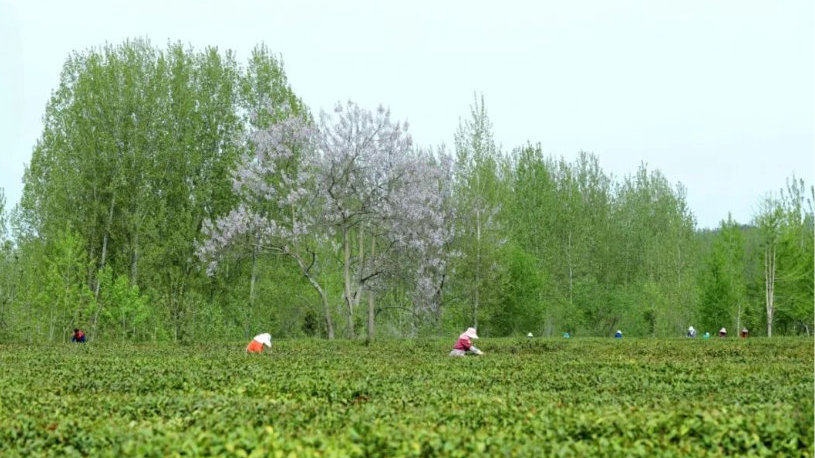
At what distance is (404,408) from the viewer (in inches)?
406

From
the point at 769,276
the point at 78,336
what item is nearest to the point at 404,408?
the point at 78,336

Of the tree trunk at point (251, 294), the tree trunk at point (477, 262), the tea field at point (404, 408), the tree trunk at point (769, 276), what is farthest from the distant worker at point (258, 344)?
the tree trunk at point (769, 276)

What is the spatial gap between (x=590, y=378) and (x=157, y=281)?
30099mm

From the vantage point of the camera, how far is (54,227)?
38.8 metres

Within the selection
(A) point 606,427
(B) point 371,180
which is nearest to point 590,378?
(A) point 606,427

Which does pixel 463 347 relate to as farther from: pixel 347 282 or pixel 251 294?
pixel 251 294

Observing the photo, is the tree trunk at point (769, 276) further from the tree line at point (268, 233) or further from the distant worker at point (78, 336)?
the distant worker at point (78, 336)

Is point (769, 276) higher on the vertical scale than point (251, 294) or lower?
higher

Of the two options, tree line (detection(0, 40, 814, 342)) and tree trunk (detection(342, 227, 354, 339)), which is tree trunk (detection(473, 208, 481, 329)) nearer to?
tree line (detection(0, 40, 814, 342))

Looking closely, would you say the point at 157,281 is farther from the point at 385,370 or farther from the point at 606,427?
the point at 606,427

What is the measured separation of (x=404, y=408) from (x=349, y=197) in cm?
2555

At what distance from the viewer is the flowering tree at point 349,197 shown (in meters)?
35.0

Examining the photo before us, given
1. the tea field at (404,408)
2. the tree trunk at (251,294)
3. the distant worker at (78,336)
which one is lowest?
the tea field at (404,408)

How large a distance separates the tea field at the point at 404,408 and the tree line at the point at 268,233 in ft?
54.6
